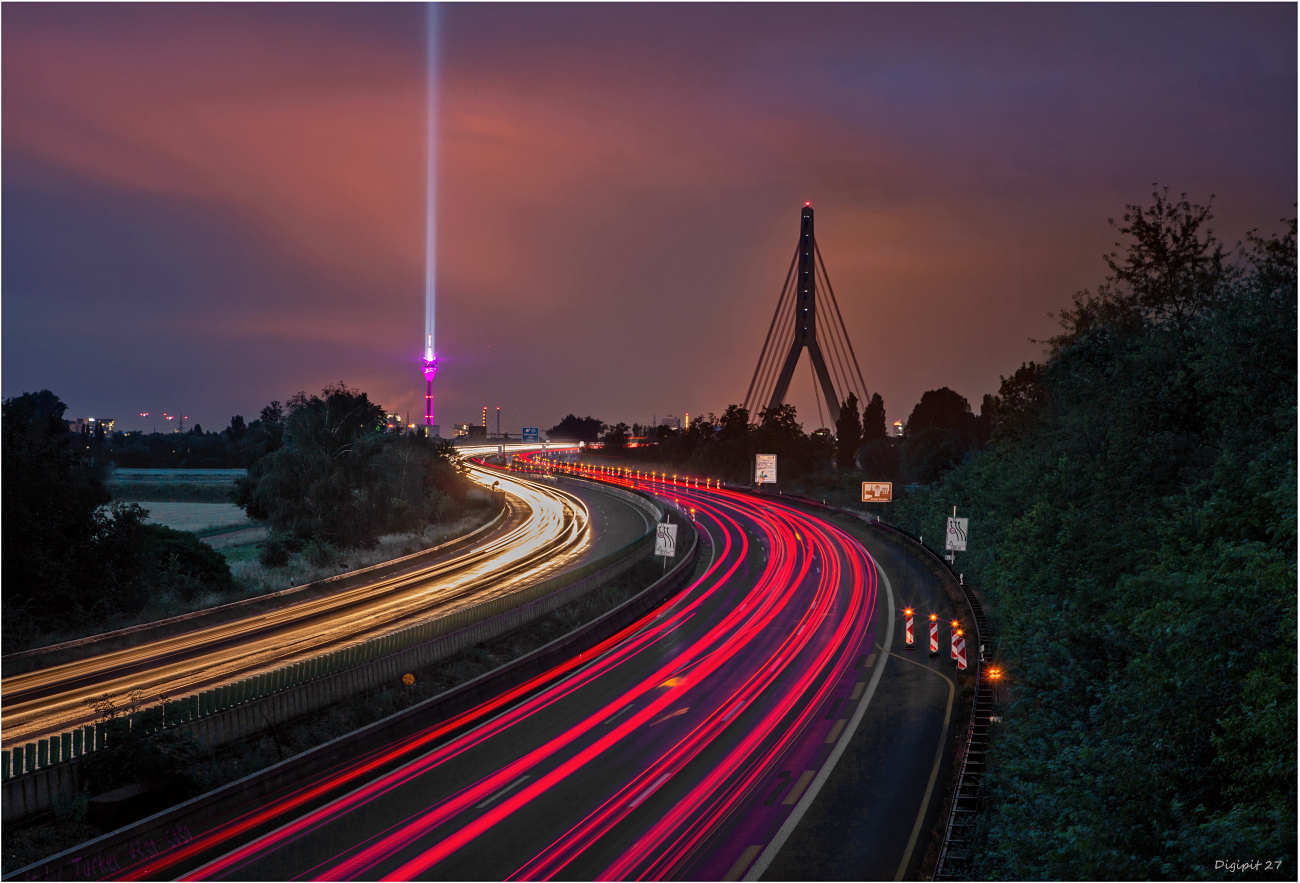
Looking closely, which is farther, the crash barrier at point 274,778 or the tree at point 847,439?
the tree at point 847,439

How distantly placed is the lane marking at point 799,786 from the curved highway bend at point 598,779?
0.16ft

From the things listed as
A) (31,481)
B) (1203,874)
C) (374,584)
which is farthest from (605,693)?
(31,481)

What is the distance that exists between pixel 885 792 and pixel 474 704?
10.9 m

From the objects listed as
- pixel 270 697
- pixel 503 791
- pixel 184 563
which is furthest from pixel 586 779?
pixel 184 563

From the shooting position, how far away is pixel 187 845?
14961mm

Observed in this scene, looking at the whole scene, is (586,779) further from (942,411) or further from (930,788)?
(942,411)

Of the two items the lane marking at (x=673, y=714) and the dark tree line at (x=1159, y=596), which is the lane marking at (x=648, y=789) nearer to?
the lane marking at (x=673, y=714)

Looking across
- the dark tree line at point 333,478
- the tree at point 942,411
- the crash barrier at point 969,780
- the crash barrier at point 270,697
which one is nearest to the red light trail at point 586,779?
the crash barrier at point 969,780

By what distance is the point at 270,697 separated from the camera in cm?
2153

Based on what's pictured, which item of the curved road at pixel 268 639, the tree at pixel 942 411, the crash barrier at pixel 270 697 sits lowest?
the curved road at pixel 268 639

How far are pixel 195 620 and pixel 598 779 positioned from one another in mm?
22253

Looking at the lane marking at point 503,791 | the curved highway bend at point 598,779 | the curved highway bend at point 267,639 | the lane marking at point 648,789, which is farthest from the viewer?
the curved highway bend at point 267,639

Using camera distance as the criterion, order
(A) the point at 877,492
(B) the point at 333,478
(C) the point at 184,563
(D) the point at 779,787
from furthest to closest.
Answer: (A) the point at 877,492, (B) the point at 333,478, (C) the point at 184,563, (D) the point at 779,787

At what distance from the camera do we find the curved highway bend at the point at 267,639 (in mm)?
23531
